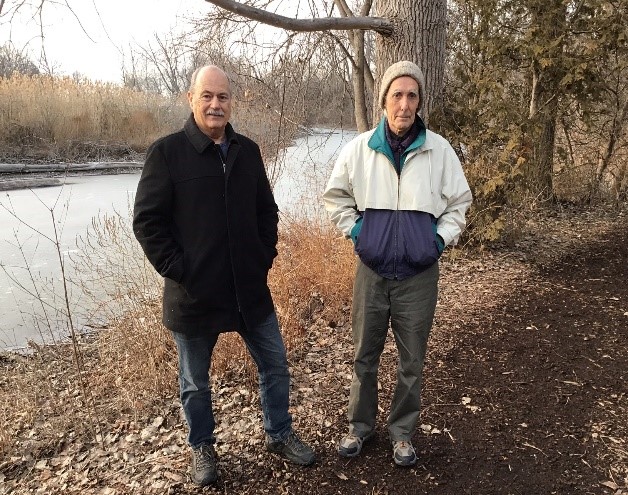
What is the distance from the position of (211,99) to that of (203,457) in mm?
1807

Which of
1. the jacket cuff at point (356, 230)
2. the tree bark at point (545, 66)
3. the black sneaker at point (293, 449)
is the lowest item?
the black sneaker at point (293, 449)

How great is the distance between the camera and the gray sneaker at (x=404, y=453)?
2592mm

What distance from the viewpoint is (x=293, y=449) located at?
8.79 ft

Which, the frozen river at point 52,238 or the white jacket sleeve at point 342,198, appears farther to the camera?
the frozen river at point 52,238

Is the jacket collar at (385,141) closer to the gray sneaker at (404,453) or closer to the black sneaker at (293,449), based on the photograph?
the gray sneaker at (404,453)

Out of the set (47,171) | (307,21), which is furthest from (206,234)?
(47,171)

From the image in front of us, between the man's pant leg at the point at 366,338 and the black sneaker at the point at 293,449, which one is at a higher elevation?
the man's pant leg at the point at 366,338

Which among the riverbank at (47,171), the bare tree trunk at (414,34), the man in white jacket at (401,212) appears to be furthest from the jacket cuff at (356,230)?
the riverbank at (47,171)

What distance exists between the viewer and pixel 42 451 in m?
3.30

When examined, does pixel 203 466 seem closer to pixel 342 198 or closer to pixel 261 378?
pixel 261 378

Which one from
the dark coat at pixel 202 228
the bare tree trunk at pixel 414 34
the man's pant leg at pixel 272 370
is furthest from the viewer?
the bare tree trunk at pixel 414 34

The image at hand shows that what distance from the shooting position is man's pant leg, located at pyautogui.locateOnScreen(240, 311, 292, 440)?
8.23 feet

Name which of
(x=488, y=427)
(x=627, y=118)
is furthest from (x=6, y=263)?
(x=627, y=118)

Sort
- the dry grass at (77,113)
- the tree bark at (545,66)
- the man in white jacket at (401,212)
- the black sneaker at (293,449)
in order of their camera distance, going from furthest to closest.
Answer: the dry grass at (77,113) → the tree bark at (545,66) → the black sneaker at (293,449) → the man in white jacket at (401,212)
